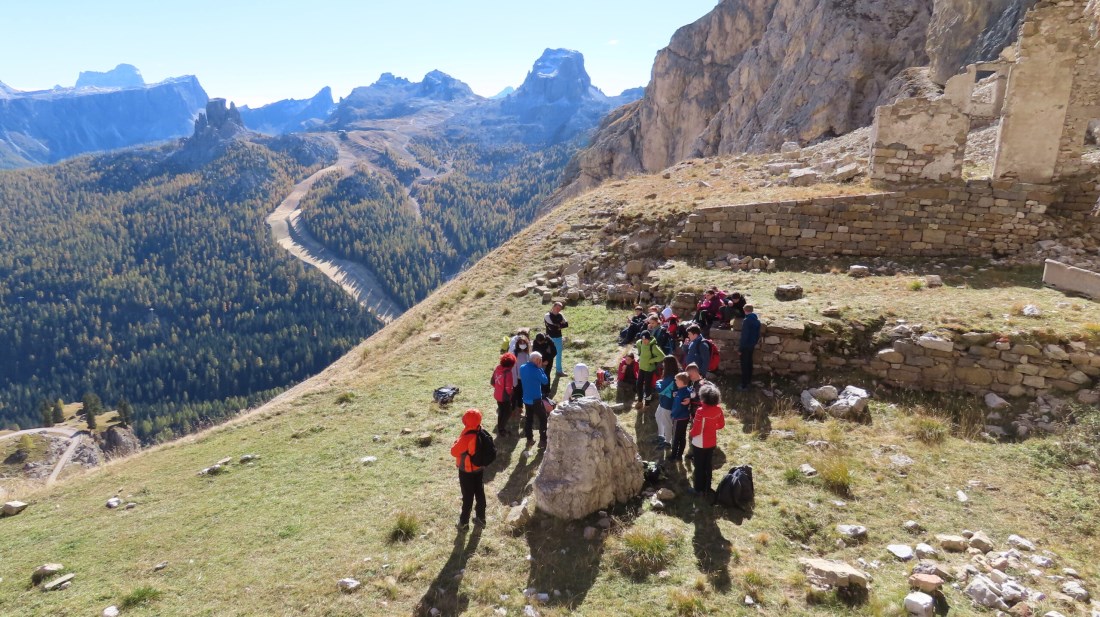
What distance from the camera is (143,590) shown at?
745 cm

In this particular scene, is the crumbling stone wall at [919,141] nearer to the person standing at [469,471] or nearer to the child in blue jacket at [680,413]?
the child in blue jacket at [680,413]

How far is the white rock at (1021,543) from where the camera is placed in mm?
6393

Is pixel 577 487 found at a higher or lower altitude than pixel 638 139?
lower

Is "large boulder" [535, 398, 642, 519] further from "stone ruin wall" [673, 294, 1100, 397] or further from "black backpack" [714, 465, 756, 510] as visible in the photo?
"stone ruin wall" [673, 294, 1100, 397]

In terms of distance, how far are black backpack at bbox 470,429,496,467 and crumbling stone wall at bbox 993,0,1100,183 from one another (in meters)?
15.7

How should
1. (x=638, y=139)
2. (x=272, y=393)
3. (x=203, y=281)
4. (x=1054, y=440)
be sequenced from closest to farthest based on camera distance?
(x=1054, y=440), (x=638, y=139), (x=272, y=393), (x=203, y=281)

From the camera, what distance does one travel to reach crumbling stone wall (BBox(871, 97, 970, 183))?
1512 centimetres

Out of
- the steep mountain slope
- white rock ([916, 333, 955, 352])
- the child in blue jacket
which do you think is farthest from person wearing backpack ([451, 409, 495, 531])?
the steep mountain slope

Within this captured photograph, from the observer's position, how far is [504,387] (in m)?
10.3

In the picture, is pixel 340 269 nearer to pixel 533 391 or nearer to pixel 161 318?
pixel 161 318

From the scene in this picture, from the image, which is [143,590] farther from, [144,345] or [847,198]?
[144,345]

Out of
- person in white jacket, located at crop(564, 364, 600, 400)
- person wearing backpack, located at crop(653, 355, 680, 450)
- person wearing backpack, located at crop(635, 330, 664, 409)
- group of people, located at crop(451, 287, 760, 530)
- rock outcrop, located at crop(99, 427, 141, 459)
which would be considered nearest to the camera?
group of people, located at crop(451, 287, 760, 530)

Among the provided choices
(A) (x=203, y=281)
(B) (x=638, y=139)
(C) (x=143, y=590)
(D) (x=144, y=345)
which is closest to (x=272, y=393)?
(D) (x=144, y=345)

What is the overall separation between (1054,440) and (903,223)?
852cm
